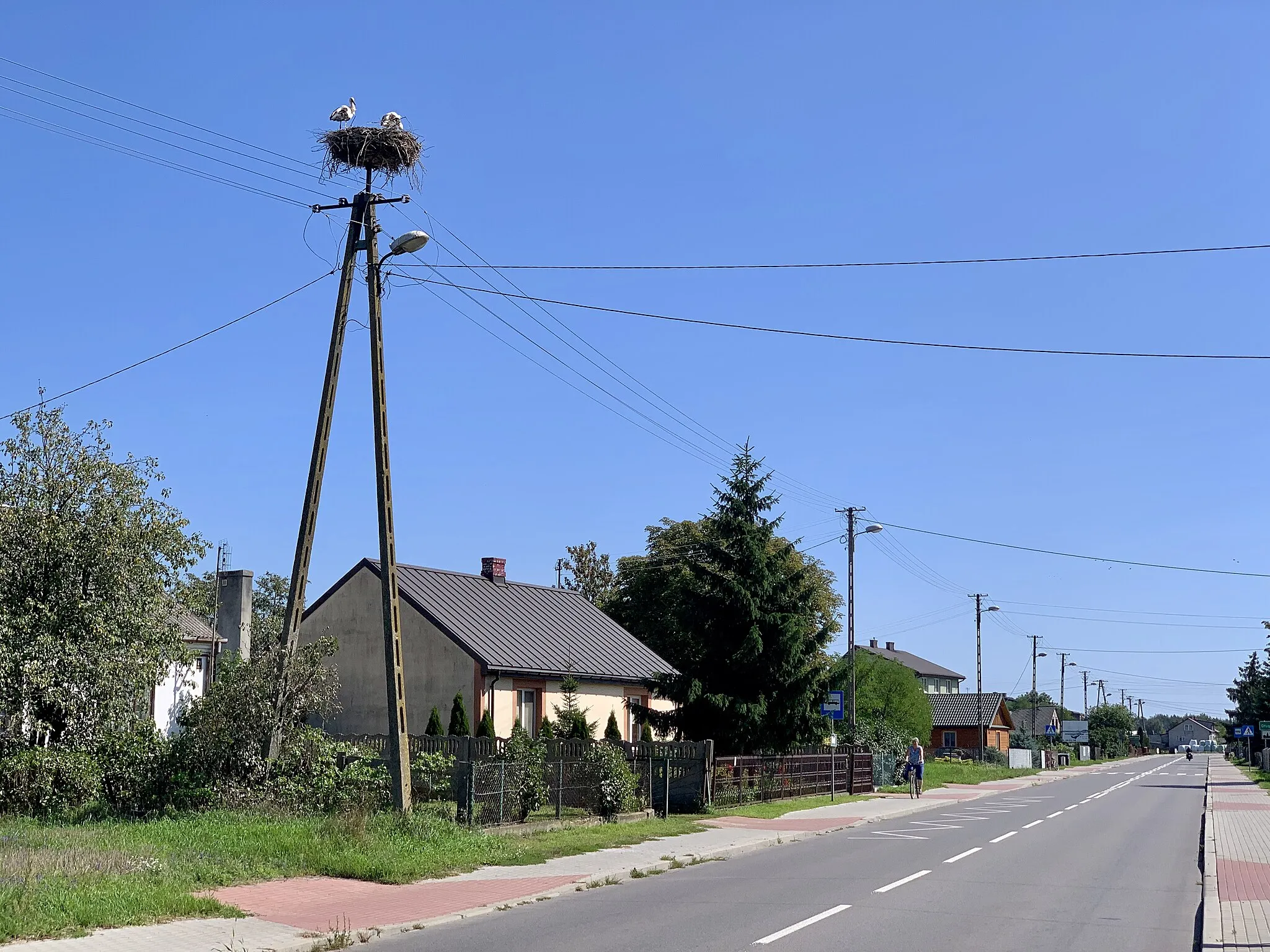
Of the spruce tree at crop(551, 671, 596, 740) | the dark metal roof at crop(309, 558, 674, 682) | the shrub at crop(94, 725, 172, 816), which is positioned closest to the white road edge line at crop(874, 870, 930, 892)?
the shrub at crop(94, 725, 172, 816)

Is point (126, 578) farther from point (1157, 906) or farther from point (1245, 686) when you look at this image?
point (1245, 686)

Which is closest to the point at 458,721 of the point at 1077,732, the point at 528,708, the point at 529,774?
the point at 528,708

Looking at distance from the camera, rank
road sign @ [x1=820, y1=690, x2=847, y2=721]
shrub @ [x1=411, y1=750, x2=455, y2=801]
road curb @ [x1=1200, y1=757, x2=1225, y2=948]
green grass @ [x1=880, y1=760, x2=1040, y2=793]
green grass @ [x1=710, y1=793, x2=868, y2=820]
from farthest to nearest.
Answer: green grass @ [x1=880, y1=760, x2=1040, y2=793] → road sign @ [x1=820, y1=690, x2=847, y2=721] → green grass @ [x1=710, y1=793, x2=868, y2=820] → shrub @ [x1=411, y1=750, x2=455, y2=801] → road curb @ [x1=1200, y1=757, x2=1225, y2=948]

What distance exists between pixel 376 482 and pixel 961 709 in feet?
314

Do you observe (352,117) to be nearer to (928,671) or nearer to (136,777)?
(136,777)

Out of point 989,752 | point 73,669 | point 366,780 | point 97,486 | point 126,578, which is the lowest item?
point 989,752

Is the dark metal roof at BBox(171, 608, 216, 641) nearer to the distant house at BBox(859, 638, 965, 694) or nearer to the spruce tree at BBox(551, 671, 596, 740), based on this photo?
the spruce tree at BBox(551, 671, 596, 740)

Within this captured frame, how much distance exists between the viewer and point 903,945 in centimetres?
1077

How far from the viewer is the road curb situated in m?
11.1

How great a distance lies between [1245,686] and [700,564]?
9490cm

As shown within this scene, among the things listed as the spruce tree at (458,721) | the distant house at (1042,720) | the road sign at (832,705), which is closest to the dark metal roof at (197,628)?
the spruce tree at (458,721)

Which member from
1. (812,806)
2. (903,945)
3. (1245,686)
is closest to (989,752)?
(1245,686)

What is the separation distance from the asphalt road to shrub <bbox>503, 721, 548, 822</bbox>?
7.67 feet

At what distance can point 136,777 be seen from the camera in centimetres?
1728
